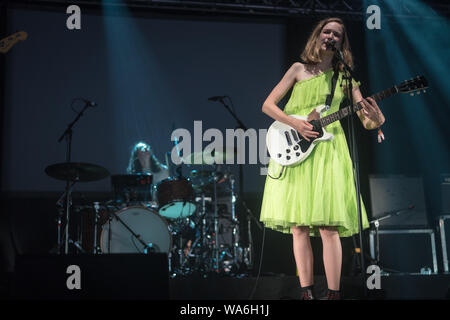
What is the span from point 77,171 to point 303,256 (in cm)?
307

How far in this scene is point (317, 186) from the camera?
2990 mm

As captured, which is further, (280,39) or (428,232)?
(280,39)

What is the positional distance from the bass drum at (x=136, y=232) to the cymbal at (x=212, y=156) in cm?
81

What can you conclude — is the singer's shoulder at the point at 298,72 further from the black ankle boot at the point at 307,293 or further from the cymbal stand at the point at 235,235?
the cymbal stand at the point at 235,235

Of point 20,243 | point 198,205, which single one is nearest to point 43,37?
point 20,243

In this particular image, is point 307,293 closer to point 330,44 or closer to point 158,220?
point 330,44

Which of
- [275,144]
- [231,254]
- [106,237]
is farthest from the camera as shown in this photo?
[231,254]

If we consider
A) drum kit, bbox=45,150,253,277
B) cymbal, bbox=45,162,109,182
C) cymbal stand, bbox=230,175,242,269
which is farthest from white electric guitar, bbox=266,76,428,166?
cymbal stand, bbox=230,175,242,269

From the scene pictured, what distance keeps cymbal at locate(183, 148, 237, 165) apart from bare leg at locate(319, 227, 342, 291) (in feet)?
8.17

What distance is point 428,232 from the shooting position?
248 inches

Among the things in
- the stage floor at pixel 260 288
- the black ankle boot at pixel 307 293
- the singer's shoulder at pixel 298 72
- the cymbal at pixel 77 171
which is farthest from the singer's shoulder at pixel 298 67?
the cymbal at pixel 77 171

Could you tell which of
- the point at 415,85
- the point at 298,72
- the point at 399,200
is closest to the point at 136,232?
the point at 298,72

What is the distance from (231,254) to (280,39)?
3.27 metres

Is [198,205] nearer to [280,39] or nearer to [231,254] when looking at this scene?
[231,254]
